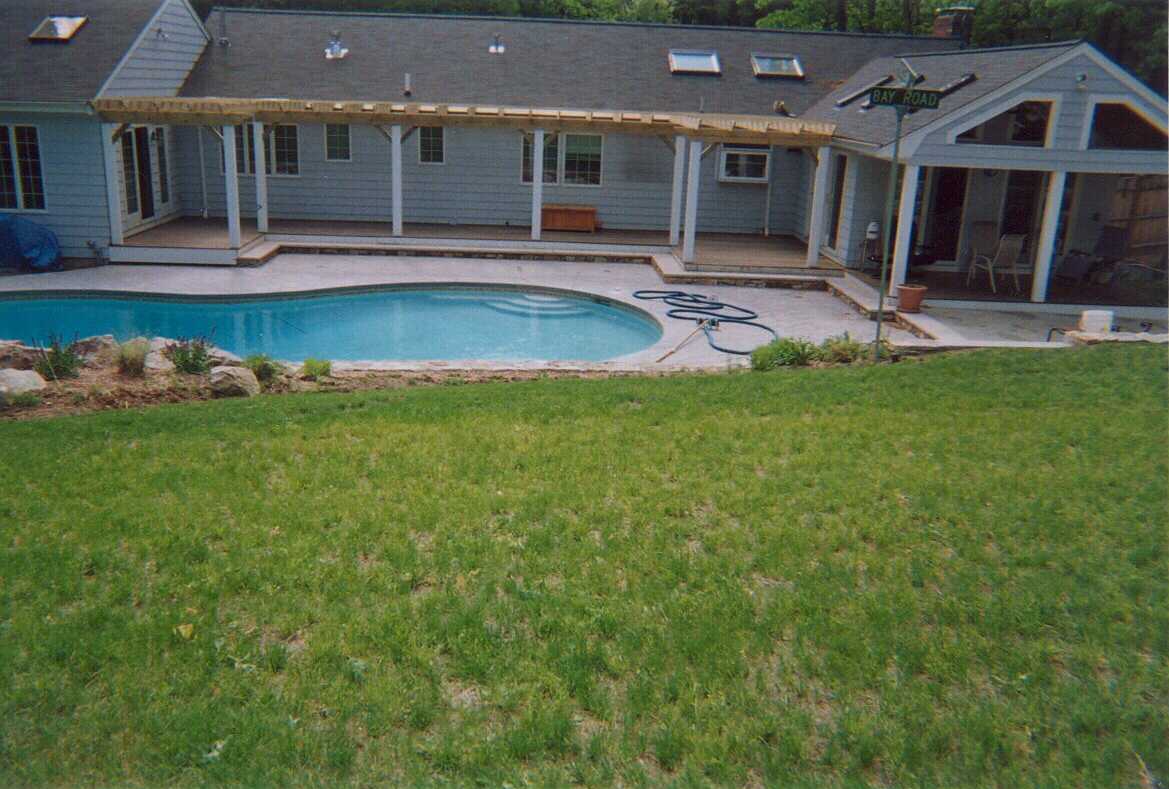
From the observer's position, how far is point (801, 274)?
16.8 m

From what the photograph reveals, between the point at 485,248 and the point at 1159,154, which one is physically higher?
the point at 1159,154

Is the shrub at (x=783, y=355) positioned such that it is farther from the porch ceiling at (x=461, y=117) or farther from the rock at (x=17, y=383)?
the porch ceiling at (x=461, y=117)

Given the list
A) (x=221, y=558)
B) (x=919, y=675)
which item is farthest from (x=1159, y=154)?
(x=221, y=558)

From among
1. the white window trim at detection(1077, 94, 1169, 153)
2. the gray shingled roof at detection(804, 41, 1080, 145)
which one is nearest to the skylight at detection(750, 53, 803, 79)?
the gray shingled roof at detection(804, 41, 1080, 145)

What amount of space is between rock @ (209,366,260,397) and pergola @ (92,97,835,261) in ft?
27.1

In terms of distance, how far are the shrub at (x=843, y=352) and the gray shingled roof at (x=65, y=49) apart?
13.0 meters

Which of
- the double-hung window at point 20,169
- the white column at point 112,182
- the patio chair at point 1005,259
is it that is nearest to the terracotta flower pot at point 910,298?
the patio chair at point 1005,259

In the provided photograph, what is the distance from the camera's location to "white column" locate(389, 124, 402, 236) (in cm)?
1830

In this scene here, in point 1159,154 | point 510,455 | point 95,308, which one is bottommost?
point 95,308

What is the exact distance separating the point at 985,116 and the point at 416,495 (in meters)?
11.0

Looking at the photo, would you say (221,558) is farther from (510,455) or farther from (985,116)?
(985,116)

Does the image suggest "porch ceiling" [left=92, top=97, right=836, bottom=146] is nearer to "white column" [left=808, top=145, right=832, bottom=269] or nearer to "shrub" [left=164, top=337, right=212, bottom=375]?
"white column" [left=808, top=145, right=832, bottom=269]

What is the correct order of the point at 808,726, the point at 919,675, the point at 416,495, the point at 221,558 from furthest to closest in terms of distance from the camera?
1. the point at 416,495
2. the point at 221,558
3. the point at 919,675
4. the point at 808,726

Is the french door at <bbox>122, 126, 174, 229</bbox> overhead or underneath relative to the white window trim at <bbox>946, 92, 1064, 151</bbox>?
underneath
